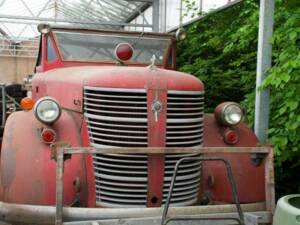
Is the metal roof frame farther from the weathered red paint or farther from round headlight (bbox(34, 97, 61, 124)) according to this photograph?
round headlight (bbox(34, 97, 61, 124))

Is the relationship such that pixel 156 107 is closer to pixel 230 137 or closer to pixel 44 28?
pixel 230 137

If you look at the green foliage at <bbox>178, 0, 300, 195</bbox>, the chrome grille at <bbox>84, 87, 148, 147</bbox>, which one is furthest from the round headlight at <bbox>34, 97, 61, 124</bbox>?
the green foliage at <bbox>178, 0, 300, 195</bbox>

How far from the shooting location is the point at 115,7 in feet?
70.0

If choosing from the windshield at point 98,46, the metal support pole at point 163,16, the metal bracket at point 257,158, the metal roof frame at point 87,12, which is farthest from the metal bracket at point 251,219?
the metal roof frame at point 87,12

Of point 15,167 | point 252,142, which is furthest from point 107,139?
point 252,142

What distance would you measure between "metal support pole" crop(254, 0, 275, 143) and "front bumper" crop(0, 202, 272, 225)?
1335 mm

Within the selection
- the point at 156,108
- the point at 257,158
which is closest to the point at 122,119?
the point at 156,108

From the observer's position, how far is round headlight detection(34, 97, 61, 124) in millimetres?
4121

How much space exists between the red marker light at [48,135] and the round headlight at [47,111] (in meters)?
0.07

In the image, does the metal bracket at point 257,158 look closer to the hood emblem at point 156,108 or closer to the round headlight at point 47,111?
the hood emblem at point 156,108

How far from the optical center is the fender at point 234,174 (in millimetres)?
4484

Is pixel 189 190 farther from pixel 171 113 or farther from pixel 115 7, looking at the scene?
pixel 115 7

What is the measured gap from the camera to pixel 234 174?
456cm

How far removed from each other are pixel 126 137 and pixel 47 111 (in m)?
0.70
